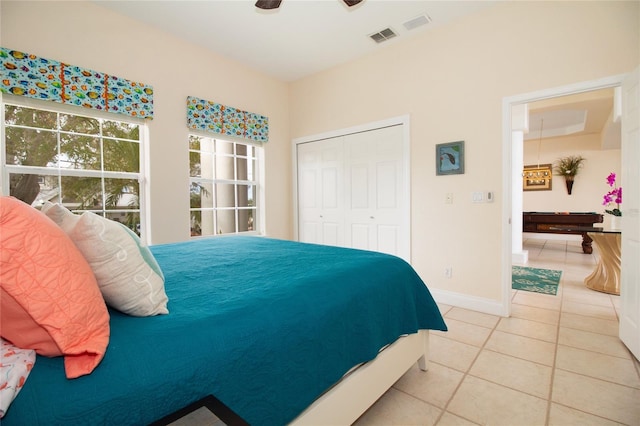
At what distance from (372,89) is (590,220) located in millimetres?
5744

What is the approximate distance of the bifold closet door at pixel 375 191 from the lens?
369 centimetres

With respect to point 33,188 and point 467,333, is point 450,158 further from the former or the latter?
point 33,188

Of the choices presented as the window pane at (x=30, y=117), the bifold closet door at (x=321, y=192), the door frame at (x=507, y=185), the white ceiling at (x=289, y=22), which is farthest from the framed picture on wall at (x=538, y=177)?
the window pane at (x=30, y=117)

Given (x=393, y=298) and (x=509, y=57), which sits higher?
(x=509, y=57)

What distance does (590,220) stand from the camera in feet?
20.6

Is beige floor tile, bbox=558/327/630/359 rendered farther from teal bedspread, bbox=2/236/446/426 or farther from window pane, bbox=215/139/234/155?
window pane, bbox=215/139/234/155

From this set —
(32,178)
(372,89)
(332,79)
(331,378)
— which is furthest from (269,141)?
(331,378)

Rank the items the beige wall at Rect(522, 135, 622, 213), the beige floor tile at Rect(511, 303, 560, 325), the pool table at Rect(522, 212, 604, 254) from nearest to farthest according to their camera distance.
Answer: the beige floor tile at Rect(511, 303, 560, 325) → the pool table at Rect(522, 212, 604, 254) → the beige wall at Rect(522, 135, 622, 213)

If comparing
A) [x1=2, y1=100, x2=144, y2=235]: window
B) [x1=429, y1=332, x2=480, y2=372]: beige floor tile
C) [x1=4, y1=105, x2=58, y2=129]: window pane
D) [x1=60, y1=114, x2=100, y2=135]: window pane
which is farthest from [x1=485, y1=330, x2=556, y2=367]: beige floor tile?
[x1=4, y1=105, x2=58, y2=129]: window pane

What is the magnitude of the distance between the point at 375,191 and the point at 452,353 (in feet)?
6.91

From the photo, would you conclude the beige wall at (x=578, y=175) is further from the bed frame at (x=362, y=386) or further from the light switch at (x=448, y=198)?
the bed frame at (x=362, y=386)

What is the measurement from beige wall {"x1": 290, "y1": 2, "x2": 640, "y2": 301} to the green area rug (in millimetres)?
1269

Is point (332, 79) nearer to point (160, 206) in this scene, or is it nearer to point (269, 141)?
point (269, 141)

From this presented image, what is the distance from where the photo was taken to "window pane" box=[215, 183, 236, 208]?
4.00 m
